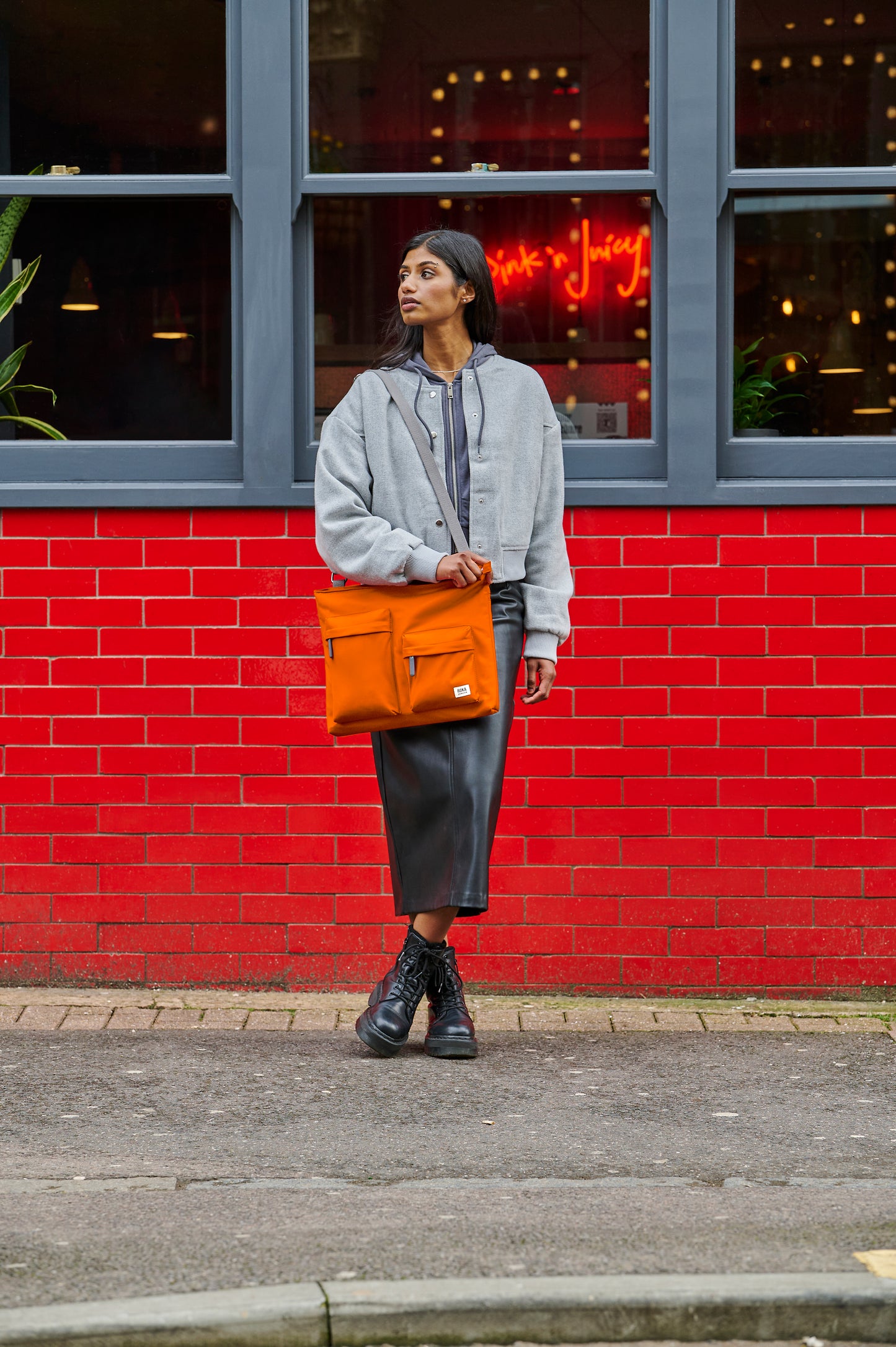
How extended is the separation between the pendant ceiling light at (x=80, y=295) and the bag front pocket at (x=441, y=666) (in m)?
2.23

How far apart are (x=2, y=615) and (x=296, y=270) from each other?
1.52 m

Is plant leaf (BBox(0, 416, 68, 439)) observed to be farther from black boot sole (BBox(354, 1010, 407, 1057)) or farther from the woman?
black boot sole (BBox(354, 1010, 407, 1057))

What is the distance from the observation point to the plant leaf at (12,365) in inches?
239

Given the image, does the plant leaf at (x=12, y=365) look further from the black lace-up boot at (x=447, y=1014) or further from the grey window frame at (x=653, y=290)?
the black lace-up boot at (x=447, y=1014)

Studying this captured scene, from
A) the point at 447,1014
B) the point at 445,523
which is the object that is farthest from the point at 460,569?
the point at 447,1014

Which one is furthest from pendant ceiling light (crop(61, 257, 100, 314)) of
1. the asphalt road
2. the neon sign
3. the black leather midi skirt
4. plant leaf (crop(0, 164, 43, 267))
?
the asphalt road

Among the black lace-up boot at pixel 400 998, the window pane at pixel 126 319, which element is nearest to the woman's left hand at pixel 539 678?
the black lace-up boot at pixel 400 998

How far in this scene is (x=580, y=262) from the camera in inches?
235

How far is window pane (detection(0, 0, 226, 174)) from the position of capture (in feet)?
19.5

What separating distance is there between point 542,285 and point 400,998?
8.43 feet

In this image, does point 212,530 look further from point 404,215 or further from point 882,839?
point 882,839

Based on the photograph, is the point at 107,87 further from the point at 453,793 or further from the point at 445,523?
the point at 453,793

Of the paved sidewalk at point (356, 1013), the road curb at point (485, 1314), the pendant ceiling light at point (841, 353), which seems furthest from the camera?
the pendant ceiling light at point (841, 353)

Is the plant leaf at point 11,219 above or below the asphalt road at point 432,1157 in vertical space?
above
